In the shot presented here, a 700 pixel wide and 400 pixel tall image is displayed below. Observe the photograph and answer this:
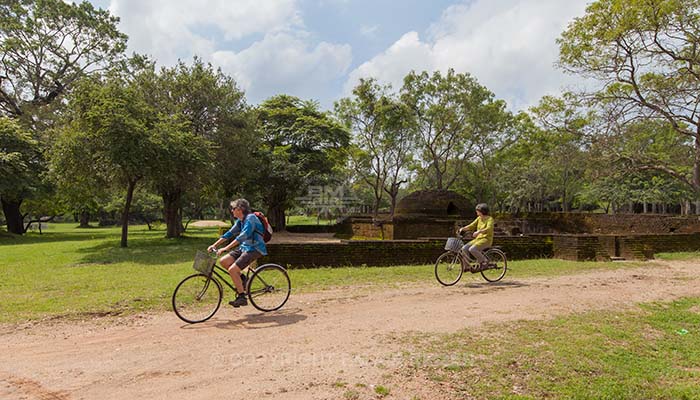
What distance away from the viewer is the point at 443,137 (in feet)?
96.3

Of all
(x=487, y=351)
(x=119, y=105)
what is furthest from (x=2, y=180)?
(x=487, y=351)

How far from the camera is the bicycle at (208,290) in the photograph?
5.34 metres

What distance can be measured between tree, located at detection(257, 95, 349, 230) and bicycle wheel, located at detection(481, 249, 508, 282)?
63.3ft

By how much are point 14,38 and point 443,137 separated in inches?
1058

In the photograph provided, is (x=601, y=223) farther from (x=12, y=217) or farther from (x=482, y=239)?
(x=12, y=217)

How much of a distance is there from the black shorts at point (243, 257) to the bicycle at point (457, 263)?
3496 mm

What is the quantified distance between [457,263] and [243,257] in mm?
4075

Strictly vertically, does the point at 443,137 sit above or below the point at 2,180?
above

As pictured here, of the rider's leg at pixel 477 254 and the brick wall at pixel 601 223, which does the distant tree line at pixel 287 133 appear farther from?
the rider's leg at pixel 477 254

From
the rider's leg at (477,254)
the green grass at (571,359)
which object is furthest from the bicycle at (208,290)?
the rider's leg at (477,254)

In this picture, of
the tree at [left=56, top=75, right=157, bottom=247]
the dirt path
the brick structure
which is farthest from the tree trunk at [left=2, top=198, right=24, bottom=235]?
the dirt path

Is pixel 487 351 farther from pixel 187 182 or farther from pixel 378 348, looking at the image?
pixel 187 182

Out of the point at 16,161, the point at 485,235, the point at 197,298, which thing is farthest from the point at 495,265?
the point at 16,161

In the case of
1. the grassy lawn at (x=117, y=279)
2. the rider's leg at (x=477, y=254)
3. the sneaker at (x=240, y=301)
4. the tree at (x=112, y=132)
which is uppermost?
the tree at (x=112, y=132)
